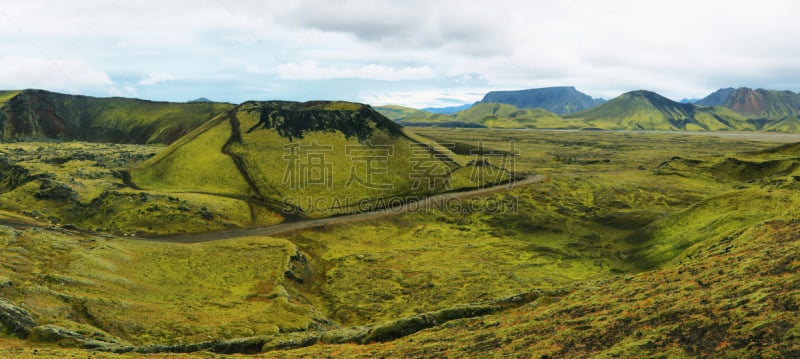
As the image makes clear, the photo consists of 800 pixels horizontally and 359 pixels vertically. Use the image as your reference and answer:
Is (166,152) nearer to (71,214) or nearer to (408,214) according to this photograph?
(71,214)

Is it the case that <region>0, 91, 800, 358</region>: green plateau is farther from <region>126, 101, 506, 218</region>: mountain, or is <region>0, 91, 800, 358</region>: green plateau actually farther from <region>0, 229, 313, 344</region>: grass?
<region>126, 101, 506, 218</region>: mountain

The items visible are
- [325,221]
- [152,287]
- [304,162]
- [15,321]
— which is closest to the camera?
[15,321]

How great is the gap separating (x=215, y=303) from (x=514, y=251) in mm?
61344

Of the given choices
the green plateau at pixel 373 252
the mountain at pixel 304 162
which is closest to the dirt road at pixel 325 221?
the green plateau at pixel 373 252

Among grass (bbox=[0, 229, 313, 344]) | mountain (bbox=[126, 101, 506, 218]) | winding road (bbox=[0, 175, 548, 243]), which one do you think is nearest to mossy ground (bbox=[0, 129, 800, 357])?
grass (bbox=[0, 229, 313, 344])

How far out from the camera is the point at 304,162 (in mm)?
133750

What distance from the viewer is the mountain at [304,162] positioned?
383 ft

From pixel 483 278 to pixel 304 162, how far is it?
80.4 m

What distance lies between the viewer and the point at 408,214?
11131 cm

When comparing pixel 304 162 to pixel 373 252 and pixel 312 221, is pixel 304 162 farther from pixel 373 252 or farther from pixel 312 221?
pixel 373 252

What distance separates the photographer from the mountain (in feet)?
383

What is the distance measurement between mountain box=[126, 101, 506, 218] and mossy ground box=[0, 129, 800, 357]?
20922 mm

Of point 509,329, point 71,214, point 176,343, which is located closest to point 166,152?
point 71,214

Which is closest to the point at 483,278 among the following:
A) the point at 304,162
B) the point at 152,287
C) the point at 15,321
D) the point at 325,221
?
the point at 325,221
